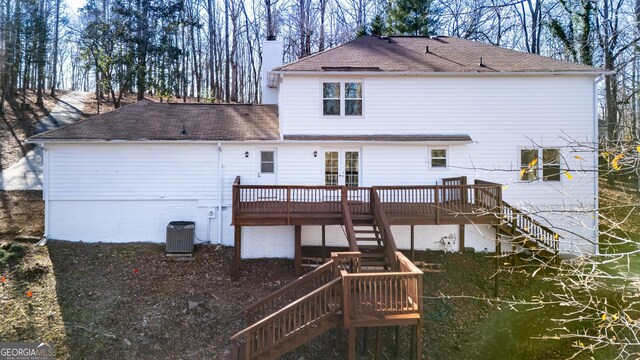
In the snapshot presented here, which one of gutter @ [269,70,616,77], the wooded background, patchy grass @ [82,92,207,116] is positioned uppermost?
the wooded background

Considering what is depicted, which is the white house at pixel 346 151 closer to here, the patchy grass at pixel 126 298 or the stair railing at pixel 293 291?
the patchy grass at pixel 126 298

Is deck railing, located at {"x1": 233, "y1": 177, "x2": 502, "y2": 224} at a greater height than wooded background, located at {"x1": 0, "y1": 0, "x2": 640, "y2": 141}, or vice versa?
wooded background, located at {"x1": 0, "y1": 0, "x2": 640, "y2": 141}

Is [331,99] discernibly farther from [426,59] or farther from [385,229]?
[385,229]

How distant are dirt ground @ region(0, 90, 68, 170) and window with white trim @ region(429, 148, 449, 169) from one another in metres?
21.5

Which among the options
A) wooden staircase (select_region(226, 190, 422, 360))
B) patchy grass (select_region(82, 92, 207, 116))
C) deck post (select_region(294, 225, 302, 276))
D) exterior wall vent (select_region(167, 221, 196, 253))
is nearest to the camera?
wooden staircase (select_region(226, 190, 422, 360))

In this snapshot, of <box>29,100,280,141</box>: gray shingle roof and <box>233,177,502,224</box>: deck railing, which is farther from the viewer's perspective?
<box>29,100,280,141</box>: gray shingle roof

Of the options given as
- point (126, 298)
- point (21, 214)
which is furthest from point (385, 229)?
point (21, 214)

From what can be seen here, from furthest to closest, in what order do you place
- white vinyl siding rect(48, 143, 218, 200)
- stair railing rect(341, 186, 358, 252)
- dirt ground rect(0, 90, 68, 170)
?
dirt ground rect(0, 90, 68, 170), white vinyl siding rect(48, 143, 218, 200), stair railing rect(341, 186, 358, 252)

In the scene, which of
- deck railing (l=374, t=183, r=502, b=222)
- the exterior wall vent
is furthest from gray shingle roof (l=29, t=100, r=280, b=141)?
deck railing (l=374, t=183, r=502, b=222)

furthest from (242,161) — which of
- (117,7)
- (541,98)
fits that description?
(117,7)

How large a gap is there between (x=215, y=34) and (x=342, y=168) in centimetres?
2502

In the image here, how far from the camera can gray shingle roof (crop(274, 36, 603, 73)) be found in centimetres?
1216

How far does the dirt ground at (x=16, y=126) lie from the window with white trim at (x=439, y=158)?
2150 cm

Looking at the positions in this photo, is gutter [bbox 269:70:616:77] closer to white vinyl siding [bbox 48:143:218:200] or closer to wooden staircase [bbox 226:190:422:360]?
white vinyl siding [bbox 48:143:218:200]
